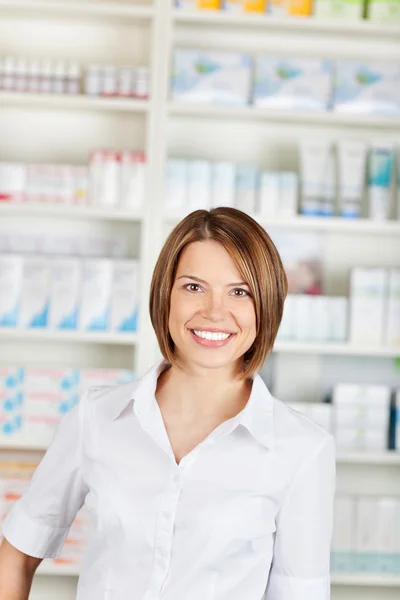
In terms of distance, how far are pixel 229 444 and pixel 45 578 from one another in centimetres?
247

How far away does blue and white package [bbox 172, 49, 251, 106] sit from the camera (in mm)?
3078

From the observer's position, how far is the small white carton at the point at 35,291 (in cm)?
305

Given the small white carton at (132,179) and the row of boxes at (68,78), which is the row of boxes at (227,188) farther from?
the row of boxes at (68,78)

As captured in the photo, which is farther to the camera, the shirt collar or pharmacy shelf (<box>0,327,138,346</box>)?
pharmacy shelf (<box>0,327,138,346</box>)

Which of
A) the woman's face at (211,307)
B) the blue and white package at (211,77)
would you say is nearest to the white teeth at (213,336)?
the woman's face at (211,307)

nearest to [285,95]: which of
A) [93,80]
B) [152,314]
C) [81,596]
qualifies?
[93,80]

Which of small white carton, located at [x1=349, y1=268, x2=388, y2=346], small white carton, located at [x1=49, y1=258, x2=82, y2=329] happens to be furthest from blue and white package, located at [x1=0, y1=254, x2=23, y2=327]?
small white carton, located at [x1=349, y1=268, x2=388, y2=346]

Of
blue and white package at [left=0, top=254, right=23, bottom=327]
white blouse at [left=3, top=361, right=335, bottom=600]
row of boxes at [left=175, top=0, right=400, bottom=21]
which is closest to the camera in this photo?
white blouse at [left=3, top=361, right=335, bottom=600]

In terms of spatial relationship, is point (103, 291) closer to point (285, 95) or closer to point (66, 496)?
point (285, 95)

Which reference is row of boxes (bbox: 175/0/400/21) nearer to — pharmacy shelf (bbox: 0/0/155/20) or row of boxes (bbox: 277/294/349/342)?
pharmacy shelf (bbox: 0/0/155/20)

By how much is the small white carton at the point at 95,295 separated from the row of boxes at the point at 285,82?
0.69 metres

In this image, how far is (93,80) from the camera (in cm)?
310

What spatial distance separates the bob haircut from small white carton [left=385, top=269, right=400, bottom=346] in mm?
1955

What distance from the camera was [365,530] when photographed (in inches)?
122
